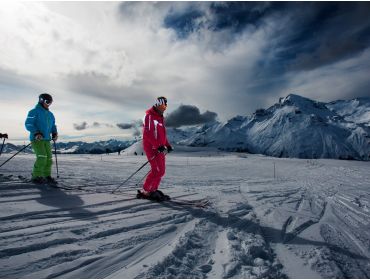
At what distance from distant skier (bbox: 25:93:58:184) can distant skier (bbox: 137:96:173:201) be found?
3518 millimetres

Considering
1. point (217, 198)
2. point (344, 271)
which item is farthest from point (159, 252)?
point (217, 198)

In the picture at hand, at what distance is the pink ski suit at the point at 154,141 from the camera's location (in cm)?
713

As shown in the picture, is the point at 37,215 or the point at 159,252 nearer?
the point at 159,252

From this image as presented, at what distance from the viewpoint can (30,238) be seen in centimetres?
379

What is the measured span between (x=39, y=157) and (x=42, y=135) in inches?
29.5

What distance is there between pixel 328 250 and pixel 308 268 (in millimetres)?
774

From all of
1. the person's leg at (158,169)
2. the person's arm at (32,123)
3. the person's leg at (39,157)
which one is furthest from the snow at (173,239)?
the person's arm at (32,123)

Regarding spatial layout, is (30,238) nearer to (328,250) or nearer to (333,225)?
(328,250)

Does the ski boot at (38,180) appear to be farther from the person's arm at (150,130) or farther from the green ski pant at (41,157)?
the person's arm at (150,130)

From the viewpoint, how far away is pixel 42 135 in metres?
8.41

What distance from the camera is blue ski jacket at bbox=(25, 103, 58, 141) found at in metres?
8.58

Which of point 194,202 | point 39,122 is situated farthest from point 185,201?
point 39,122

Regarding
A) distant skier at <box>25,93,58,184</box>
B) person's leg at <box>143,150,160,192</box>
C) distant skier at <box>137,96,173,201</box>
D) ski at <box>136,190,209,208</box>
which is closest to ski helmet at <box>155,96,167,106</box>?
distant skier at <box>137,96,173,201</box>

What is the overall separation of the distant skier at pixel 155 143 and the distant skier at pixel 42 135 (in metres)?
3.52
